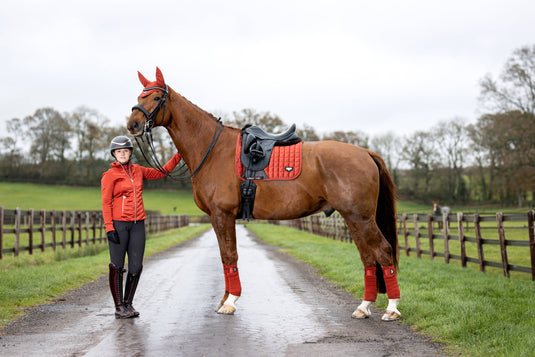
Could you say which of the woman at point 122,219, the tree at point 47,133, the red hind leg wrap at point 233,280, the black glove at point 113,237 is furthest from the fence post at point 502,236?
the tree at point 47,133

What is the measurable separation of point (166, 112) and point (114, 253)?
1.94 meters

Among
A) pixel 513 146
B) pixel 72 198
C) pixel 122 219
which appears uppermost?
pixel 513 146

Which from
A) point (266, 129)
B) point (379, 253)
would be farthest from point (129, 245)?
point (266, 129)

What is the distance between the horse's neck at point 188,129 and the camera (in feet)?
21.6

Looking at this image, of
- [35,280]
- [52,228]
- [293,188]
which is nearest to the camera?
[293,188]

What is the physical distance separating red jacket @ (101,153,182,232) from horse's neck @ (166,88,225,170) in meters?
0.74

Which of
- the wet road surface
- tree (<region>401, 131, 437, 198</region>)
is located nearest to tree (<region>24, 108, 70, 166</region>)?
tree (<region>401, 131, 437, 198</region>)

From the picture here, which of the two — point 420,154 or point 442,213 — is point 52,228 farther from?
point 420,154

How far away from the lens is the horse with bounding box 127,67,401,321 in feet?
19.4

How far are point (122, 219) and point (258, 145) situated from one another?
197 cm

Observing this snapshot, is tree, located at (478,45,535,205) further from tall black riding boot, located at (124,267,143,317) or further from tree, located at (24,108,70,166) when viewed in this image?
tree, located at (24,108,70,166)

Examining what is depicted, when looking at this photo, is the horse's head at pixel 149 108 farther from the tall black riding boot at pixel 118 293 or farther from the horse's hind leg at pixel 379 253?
the horse's hind leg at pixel 379 253

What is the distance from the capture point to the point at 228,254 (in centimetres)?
626

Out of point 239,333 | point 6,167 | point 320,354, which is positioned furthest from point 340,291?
point 6,167
